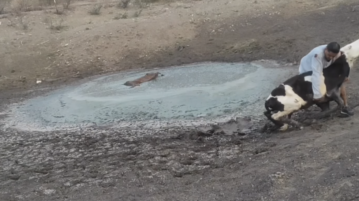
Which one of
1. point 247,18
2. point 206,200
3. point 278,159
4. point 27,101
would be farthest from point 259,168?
point 247,18

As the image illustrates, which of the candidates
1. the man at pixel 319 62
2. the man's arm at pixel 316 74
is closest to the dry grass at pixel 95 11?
the man at pixel 319 62

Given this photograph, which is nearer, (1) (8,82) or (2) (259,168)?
(2) (259,168)

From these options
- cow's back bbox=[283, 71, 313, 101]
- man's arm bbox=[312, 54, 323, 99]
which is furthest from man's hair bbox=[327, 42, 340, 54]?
cow's back bbox=[283, 71, 313, 101]

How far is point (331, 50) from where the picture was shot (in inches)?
285

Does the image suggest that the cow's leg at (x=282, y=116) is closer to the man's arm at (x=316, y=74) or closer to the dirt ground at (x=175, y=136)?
the dirt ground at (x=175, y=136)

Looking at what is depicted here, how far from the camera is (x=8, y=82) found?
13.9 meters

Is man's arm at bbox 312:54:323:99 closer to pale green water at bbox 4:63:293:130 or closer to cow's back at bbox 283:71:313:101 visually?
cow's back at bbox 283:71:313:101

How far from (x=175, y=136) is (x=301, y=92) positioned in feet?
6.34

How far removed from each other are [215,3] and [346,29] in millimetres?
5854

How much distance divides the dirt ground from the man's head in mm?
895

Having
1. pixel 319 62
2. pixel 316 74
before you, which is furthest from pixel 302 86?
pixel 319 62

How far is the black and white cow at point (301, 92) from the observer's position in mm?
7566

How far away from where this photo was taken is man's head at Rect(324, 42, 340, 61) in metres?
7.21

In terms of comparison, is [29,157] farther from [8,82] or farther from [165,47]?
[165,47]
